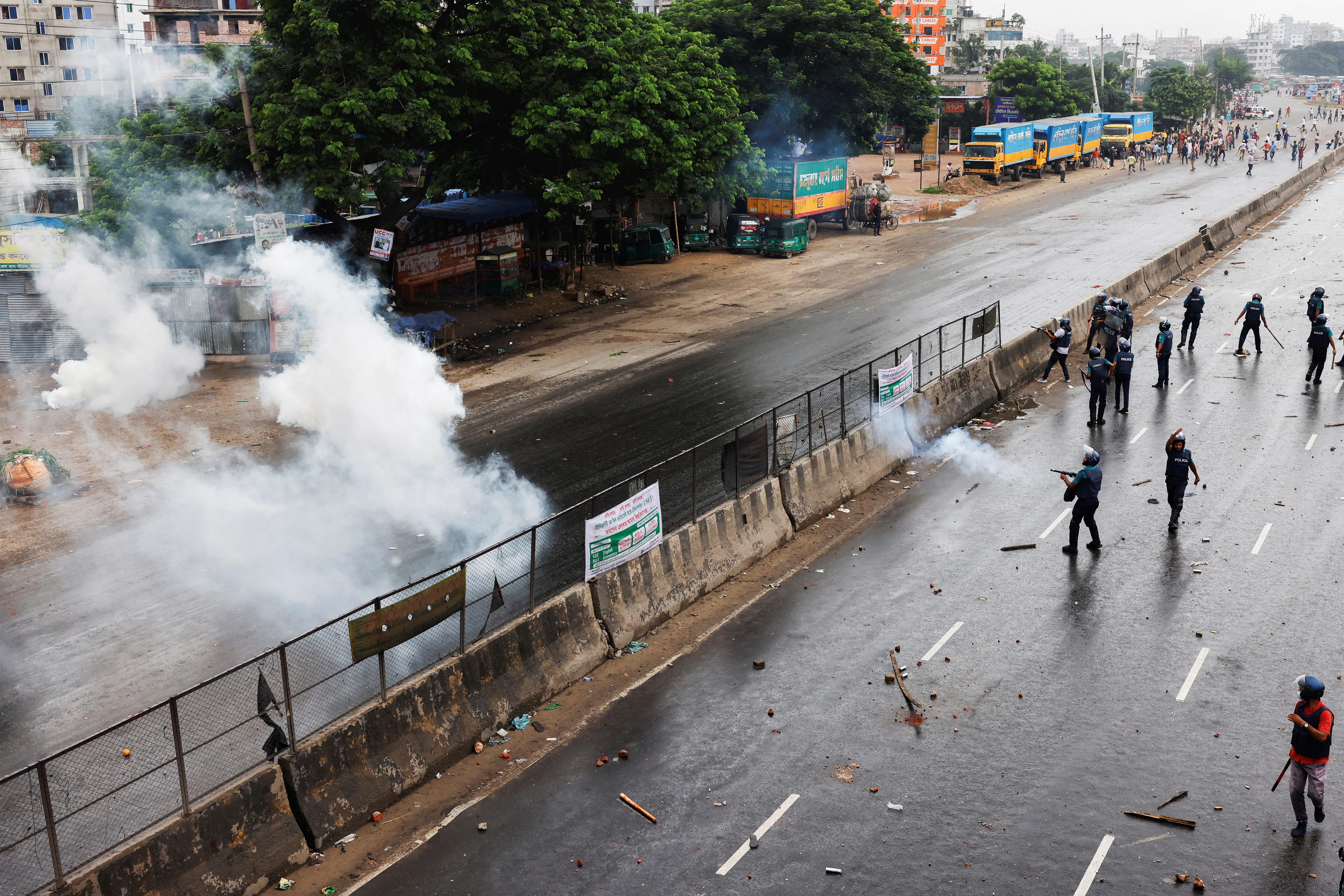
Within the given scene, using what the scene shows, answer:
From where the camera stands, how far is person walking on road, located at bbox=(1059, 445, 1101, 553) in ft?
50.4

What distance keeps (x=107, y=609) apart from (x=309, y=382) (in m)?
7.98

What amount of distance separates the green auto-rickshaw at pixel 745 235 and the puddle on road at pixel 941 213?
1129 cm

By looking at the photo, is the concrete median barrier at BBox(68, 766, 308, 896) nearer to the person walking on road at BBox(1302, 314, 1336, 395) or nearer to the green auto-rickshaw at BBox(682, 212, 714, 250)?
the person walking on road at BBox(1302, 314, 1336, 395)

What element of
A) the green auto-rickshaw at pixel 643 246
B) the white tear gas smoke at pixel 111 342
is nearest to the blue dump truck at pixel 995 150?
the green auto-rickshaw at pixel 643 246

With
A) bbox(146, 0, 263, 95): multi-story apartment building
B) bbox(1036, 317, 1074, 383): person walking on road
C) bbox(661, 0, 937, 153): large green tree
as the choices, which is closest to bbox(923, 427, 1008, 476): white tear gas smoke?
bbox(1036, 317, 1074, 383): person walking on road

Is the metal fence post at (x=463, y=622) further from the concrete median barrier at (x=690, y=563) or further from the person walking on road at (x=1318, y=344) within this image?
the person walking on road at (x=1318, y=344)

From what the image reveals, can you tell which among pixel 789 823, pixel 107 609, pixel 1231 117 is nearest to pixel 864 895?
pixel 789 823

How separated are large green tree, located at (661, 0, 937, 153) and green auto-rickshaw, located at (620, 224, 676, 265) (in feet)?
28.7

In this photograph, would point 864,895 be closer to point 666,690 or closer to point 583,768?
point 583,768

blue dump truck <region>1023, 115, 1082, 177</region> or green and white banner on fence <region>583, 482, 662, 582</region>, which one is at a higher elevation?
blue dump truck <region>1023, 115, 1082, 177</region>

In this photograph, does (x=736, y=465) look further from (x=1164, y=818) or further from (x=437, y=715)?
(x=1164, y=818)

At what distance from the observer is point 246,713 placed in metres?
10.5

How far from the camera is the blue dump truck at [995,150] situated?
6450 cm

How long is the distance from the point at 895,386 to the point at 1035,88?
252 ft
